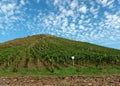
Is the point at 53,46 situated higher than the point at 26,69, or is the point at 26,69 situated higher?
the point at 53,46

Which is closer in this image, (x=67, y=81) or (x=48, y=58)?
(x=67, y=81)

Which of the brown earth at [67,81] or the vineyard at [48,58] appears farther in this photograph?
the vineyard at [48,58]

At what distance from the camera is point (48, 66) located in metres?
42.4

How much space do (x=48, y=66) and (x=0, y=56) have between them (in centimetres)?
1391

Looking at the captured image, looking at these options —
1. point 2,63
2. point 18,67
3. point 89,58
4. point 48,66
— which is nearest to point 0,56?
point 2,63

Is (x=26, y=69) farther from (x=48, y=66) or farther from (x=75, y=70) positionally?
(x=75, y=70)

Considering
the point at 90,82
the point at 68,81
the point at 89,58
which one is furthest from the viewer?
the point at 89,58

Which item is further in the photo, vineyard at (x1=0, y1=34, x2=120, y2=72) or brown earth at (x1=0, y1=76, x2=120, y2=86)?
vineyard at (x1=0, y1=34, x2=120, y2=72)

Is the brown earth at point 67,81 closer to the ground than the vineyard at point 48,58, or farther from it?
closer to the ground

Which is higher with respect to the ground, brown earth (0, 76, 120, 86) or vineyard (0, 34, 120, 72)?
vineyard (0, 34, 120, 72)

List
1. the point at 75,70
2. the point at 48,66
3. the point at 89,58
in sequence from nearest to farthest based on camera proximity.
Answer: the point at 75,70, the point at 48,66, the point at 89,58

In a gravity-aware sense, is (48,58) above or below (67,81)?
above

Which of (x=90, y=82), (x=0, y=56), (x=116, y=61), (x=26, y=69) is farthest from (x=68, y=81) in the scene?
(x=0, y=56)

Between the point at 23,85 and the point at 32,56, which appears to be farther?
the point at 32,56
